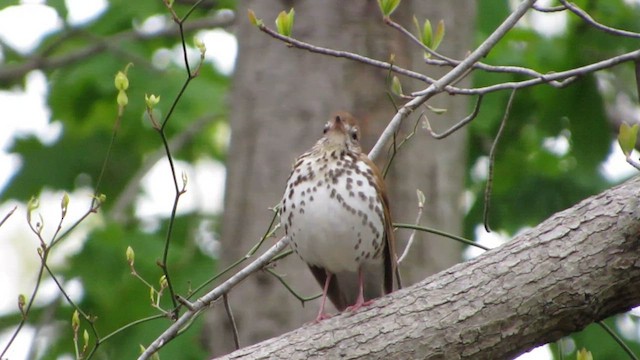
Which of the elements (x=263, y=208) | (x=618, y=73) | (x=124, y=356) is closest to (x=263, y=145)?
(x=263, y=208)

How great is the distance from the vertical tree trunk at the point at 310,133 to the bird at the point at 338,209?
763 mm

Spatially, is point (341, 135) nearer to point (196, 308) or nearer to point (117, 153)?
point (196, 308)

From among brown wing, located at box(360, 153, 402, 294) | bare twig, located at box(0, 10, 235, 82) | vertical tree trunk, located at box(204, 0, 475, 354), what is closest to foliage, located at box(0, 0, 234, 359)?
bare twig, located at box(0, 10, 235, 82)

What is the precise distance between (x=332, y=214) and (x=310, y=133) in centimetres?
134

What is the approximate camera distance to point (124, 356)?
6.63 m

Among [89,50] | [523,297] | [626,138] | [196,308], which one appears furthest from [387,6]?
[89,50]

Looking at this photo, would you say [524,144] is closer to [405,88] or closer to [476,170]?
[476,170]

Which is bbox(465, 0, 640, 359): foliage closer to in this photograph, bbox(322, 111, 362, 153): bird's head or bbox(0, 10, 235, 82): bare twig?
bbox(322, 111, 362, 153): bird's head

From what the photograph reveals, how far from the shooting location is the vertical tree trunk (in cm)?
584

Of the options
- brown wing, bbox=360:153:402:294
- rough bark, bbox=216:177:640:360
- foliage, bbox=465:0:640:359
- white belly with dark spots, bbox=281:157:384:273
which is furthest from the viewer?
foliage, bbox=465:0:640:359

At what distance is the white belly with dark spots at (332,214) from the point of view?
472cm

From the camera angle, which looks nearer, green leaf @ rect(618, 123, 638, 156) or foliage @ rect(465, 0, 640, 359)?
green leaf @ rect(618, 123, 638, 156)

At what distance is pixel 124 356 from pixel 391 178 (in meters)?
2.04

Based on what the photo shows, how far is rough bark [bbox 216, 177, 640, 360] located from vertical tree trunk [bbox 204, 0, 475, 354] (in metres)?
1.63
